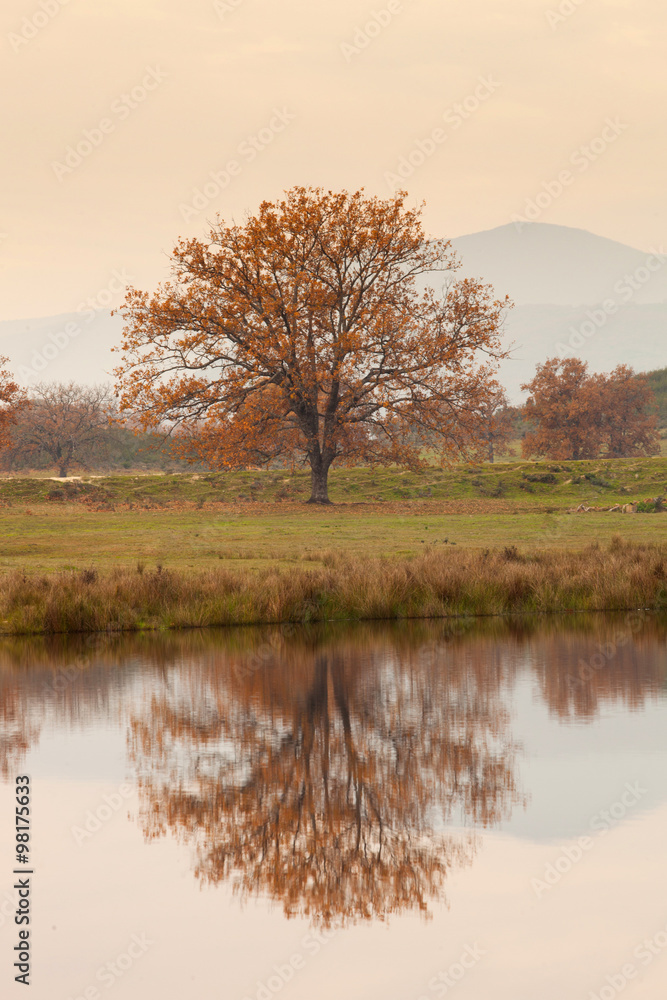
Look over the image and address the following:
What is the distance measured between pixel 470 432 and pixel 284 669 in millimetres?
36957

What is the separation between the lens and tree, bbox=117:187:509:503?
50656 mm

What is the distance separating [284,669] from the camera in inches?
644

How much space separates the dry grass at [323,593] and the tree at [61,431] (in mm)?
55831

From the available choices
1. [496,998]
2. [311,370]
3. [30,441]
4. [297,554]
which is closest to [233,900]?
[496,998]

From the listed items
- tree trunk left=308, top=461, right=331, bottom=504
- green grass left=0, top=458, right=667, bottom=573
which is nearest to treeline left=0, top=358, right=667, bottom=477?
green grass left=0, top=458, right=667, bottom=573

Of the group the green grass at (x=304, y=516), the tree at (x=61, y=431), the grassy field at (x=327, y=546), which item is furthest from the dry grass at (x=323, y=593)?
the tree at (x=61, y=431)

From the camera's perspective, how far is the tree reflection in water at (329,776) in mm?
8008

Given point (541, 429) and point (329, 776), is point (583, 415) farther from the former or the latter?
point (329, 776)

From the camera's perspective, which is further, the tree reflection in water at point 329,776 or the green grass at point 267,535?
the green grass at point 267,535

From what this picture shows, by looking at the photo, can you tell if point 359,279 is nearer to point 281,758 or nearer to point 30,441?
point 30,441

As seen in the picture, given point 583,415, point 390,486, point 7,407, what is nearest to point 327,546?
point 390,486

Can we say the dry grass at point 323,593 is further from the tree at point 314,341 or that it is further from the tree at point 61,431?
the tree at point 61,431

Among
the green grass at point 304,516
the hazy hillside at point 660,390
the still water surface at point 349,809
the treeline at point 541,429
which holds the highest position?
the hazy hillside at point 660,390

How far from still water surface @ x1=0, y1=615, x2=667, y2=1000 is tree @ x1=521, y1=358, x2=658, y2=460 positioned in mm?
62839
